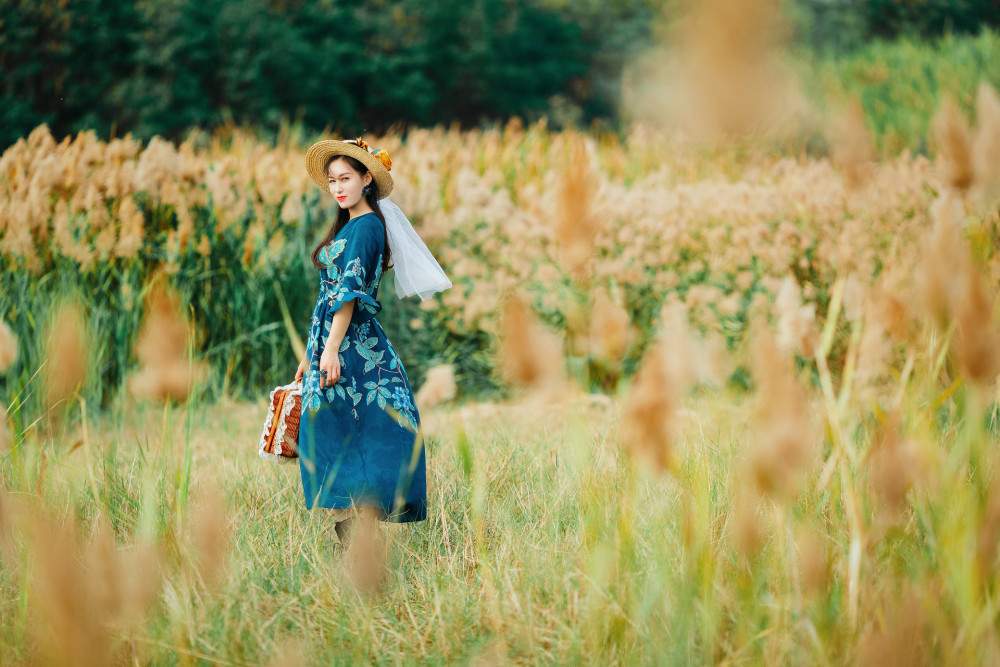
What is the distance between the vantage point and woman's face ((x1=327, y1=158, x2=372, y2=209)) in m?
2.33

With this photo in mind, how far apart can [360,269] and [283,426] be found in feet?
1.68

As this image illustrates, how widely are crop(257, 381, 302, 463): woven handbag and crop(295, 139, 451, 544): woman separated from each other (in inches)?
2.0

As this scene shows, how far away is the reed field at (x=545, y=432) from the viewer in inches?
47.4

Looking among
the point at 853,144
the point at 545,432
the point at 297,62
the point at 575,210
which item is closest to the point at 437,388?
the point at 575,210

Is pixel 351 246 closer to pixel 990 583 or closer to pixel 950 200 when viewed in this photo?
pixel 950 200

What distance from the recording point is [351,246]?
88.5 inches

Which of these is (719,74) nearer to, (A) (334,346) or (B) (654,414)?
(B) (654,414)

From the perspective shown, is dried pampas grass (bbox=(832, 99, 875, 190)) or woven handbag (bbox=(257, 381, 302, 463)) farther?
woven handbag (bbox=(257, 381, 302, 463))

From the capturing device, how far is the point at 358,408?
2.24 meters

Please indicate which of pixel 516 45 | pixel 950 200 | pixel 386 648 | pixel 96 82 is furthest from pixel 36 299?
pixel 516 45

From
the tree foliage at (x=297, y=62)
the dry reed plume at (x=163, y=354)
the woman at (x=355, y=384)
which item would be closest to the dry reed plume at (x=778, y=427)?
the dry reed plume at (x=163, y=354)

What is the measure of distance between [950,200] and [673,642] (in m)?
0.93

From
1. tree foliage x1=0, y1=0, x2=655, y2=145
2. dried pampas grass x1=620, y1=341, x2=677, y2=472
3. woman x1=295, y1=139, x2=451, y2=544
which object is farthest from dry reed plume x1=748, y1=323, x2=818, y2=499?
tree foliage x1=0, y1=0, x2=655, y2=145

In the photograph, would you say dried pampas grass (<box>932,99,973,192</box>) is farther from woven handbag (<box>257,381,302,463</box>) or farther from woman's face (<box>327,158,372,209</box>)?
woven handbag (<box>257,381,302,463</box>)
